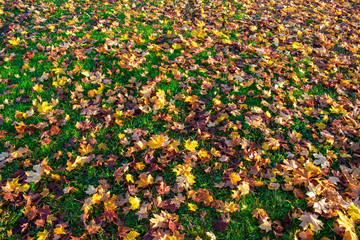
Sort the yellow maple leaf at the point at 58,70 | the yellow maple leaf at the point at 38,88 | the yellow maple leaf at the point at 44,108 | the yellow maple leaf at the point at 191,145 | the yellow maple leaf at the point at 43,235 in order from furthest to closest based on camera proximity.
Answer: the yellow maple leaf at the point at 58,70 → the yellow maple leaf at the point at 38,88 → the yellow maple leaf at the point at 44,108 → the yellow maple leaf at the point at 191,145 → the yellow maple leaf at the point at 43,235

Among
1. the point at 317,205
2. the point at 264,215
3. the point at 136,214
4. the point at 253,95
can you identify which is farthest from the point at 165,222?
the point at 253,95

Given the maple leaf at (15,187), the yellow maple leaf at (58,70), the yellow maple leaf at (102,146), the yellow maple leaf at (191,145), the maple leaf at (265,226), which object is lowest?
the maple leaf at (15,187)

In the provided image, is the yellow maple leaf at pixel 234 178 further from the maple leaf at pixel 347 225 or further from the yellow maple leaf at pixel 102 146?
the yellow maple leaf at pixel 102 146

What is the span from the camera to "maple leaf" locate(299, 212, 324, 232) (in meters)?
2.09

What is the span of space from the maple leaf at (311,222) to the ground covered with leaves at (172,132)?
0.01 metres

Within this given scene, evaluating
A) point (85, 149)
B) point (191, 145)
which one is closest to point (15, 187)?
point (85, 149)

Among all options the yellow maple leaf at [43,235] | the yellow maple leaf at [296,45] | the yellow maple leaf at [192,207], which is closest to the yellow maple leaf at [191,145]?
the yellow maple leaf at [192,207]

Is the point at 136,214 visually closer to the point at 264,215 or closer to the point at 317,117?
the point at 264,215

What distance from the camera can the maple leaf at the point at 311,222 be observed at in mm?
2086

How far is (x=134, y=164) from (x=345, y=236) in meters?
2.19

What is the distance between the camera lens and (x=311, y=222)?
2.12 metres

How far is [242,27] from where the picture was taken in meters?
5.42

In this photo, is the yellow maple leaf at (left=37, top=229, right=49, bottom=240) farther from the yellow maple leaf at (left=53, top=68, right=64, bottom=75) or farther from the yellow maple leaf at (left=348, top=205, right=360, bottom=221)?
the yellow maple leaf at (left=348, top=205, right=360, bottom=221)

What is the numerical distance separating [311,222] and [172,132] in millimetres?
1804
